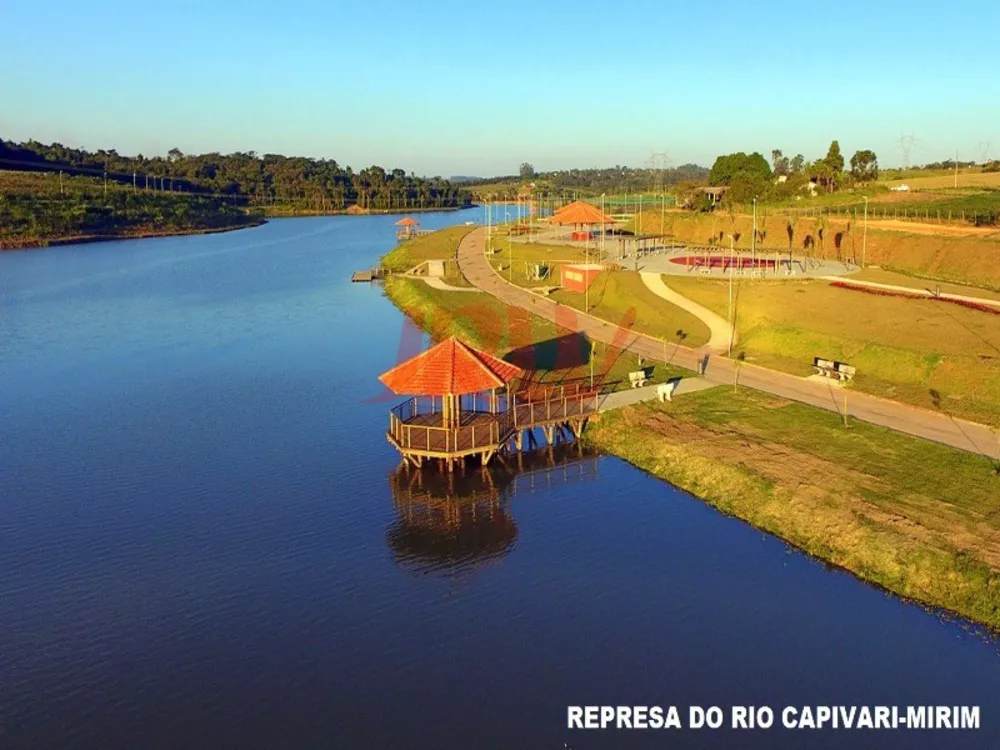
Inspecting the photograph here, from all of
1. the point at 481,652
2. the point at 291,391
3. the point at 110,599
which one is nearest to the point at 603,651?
the point at 481,652

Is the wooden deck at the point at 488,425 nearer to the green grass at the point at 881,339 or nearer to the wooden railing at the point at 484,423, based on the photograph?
the wooden railing at the point at 484,423

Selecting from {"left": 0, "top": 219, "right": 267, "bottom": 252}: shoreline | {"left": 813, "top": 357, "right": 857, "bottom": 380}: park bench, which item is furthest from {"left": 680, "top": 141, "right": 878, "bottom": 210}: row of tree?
{"left": 0, "top": 219, "right": 267, "bottom": 252}: shoreline

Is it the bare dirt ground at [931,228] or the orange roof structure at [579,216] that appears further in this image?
the orange roof structure at [579,216]

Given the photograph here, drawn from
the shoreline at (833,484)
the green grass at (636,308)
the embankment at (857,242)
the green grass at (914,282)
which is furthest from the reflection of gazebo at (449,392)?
the embankment at (857,242)

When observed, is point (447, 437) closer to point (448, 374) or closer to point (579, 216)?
point (448, 374)

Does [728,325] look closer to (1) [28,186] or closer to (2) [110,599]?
(2) [110,599]

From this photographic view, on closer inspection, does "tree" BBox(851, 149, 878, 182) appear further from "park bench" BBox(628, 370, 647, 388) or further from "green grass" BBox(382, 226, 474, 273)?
"park bench" BBox(628, 370, 647, 388)
